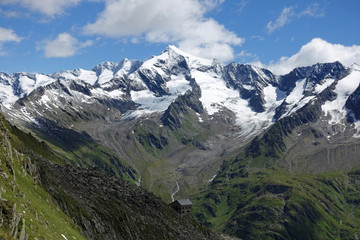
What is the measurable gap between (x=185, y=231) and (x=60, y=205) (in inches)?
2561

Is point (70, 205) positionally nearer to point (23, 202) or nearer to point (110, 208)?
point (110, 208)

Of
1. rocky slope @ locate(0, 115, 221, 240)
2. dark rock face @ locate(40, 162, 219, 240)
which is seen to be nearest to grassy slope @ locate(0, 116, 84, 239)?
rocky slope @ locate(0, 115, 221, 240)

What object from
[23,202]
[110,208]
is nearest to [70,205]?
[110,208]

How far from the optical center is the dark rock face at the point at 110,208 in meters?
89.1

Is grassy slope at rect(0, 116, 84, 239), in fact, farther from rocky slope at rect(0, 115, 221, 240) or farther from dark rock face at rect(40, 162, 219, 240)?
dark rock face at rect(40, 162, 219, 240)

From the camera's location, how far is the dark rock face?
89125 mm

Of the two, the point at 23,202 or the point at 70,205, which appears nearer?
the point at 23,202

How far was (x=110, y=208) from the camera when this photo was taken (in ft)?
361

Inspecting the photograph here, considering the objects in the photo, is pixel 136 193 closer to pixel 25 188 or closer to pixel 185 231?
pixel 185 231

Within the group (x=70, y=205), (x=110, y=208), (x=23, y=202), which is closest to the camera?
(x=23, y=202)

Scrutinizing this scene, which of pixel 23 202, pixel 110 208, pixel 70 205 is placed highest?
pixel 23 202

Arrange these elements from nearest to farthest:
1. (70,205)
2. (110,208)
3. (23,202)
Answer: (23,202)
(70,205)
(110,208)

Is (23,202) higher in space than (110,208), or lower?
higher

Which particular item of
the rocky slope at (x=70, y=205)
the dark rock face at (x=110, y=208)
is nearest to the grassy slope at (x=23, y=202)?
the rocky slope at (x=70, y=205)
